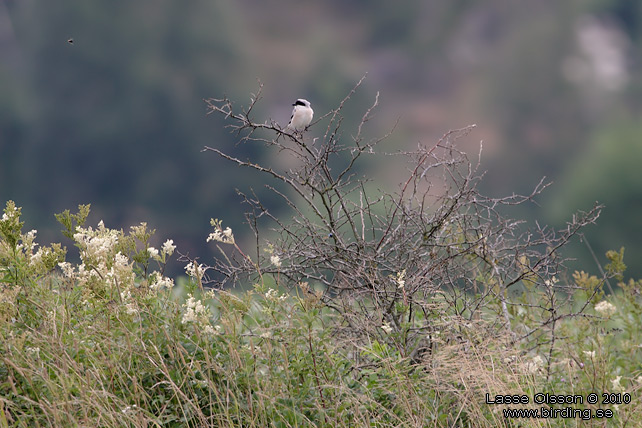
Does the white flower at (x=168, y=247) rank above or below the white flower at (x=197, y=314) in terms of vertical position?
above

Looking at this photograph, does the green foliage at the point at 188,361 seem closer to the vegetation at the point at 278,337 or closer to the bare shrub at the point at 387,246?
the vegetation at the point at 278,337

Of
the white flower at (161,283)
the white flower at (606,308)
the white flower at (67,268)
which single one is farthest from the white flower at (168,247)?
the white flower at (606,308)

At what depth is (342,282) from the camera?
11.9 ft

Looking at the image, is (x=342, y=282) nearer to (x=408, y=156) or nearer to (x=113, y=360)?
(x=408, y=156)

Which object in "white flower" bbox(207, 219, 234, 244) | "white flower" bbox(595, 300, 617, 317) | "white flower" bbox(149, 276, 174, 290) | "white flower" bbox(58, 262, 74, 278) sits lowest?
"white flower" bbox(149, 276, 174, 290)

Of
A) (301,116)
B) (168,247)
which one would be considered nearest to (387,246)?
(168,247)

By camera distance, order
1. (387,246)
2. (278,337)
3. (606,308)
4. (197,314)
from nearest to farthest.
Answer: (197,314) < (278,337) < (387,246) < (606,308)

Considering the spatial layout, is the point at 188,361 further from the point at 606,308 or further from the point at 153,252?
the point at 606,308

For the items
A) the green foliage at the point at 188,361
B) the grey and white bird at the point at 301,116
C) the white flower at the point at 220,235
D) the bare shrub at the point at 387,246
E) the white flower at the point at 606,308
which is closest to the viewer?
the green foliage at the point at 188,361

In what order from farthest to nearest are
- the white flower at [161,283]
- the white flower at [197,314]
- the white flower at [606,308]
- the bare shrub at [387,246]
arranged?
the white flower at [606,308] → the bare shrub at [387,246] → the white flower at [161,283] → the white flower at [197,314]

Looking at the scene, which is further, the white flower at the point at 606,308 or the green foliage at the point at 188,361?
the white flower at the point at 606,308

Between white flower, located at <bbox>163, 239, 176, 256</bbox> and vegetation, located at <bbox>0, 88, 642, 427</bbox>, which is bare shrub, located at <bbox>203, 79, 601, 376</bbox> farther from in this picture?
white flower, located at <bbox>163, 239, 176, 256</bbox>

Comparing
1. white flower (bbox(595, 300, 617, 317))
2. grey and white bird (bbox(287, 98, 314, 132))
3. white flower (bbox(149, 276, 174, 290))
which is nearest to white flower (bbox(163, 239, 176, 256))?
white flower (bbox(149, 276, 174, 290))

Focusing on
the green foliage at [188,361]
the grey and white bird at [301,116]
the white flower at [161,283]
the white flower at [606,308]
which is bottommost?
the green foliage at [188,361]
